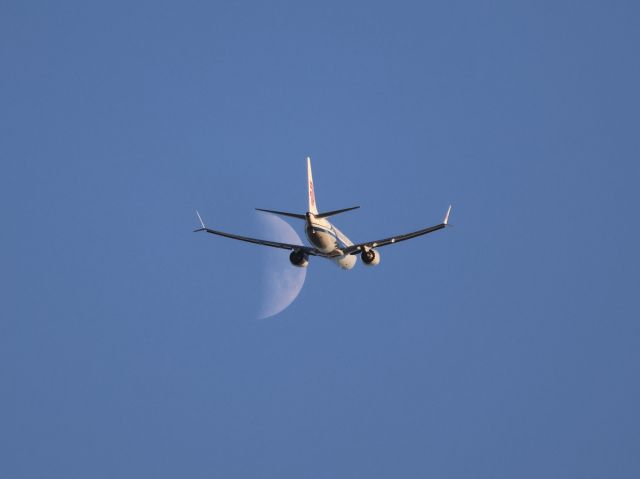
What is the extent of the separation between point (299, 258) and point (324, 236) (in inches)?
161

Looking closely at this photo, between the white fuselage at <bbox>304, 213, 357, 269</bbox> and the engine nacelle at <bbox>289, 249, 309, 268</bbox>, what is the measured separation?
2148 mm

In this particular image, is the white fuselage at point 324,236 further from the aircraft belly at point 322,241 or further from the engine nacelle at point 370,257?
the engine nacelle at point 370,257

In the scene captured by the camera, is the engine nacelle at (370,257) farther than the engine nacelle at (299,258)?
Yes

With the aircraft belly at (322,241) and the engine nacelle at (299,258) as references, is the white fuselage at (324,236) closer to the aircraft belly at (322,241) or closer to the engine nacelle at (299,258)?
the aircraft belly at (322,241)

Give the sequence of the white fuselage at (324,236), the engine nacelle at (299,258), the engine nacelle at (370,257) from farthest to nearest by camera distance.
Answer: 1. the engine nacelle at (370,257)
2. the engine nacelle at (299,258)
3. the white fuselage at (324,236)

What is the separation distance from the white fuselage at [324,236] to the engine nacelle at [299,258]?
7.05 feet

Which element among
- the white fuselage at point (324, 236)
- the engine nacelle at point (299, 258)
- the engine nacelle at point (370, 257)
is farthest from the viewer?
the engine nacelle at point (370, 257)

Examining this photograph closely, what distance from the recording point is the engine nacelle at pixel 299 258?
295 ft

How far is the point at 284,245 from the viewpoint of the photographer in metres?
90.2

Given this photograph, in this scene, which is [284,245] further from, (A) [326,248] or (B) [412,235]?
(B) [412,235]

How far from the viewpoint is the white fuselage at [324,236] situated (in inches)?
3386

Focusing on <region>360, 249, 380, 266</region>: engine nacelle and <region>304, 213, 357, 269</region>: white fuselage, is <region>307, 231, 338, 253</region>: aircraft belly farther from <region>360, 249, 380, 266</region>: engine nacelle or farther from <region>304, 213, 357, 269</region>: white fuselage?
<region>360, 249, 380, 266</region>: engine nacelle

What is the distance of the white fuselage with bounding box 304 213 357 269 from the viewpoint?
8600 centimetres

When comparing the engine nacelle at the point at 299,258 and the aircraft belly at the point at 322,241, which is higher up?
the engine nacelle at the point at 299,258
